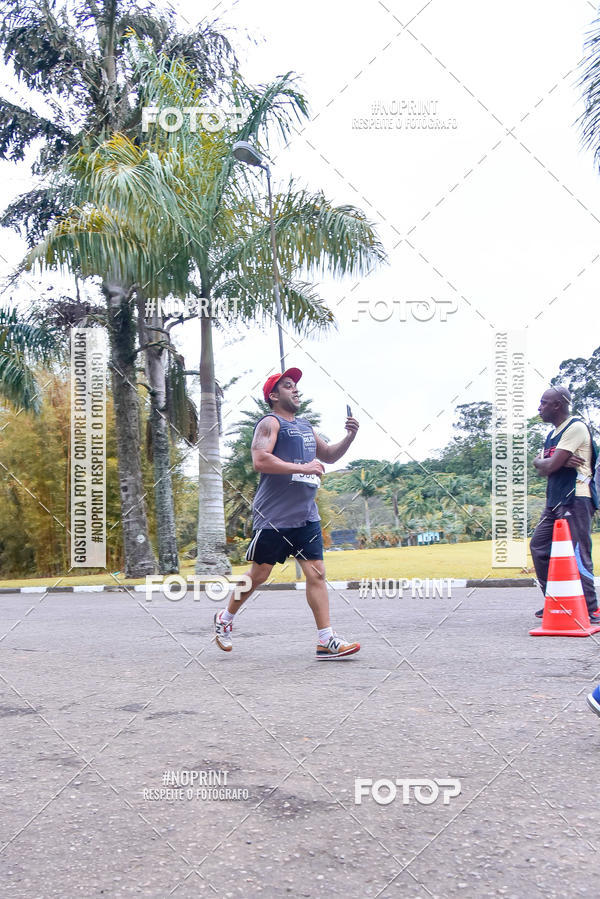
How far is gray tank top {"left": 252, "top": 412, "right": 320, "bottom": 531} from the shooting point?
5176 mm

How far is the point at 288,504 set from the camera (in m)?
5.21

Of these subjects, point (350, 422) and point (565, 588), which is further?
point (565, 588)

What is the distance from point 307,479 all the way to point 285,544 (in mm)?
413

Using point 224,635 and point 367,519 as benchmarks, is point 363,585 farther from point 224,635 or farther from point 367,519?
point 367,519

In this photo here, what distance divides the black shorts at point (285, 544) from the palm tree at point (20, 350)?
15.8 metres

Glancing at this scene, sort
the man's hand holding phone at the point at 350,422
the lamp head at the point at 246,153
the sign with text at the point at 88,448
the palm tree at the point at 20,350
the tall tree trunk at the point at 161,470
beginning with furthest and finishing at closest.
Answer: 1. the sign with text at the point at 88,448
2. the tall tree trunk at the point at 161,470
3. the palm tree at the point at 20,350
4. the lamp head at the point at 246,153
5. the man's hand holding phone at the point at 350,422

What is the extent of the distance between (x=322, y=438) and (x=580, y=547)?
2.09m

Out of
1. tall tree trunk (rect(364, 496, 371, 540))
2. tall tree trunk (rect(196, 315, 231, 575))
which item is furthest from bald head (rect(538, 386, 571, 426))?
tall tree trunk (rect(364, 496, 371, 540))

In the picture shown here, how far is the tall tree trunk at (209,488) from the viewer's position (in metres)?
15.8

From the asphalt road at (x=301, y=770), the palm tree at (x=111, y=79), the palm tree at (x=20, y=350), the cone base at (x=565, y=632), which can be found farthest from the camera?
the palm tree at (x=20, y=350)

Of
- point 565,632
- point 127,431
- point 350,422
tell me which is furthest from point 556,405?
point 127,431

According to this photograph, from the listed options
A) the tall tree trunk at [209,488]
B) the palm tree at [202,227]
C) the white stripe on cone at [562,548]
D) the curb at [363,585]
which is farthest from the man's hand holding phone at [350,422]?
the tall tree trunk at [209,488]

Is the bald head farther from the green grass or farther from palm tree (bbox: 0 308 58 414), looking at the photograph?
palm tree (bbox: 0 308 58 414)

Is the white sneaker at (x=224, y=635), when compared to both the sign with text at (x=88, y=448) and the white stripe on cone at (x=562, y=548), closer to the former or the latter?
the white stripe on cone at (x=562, y=548)
